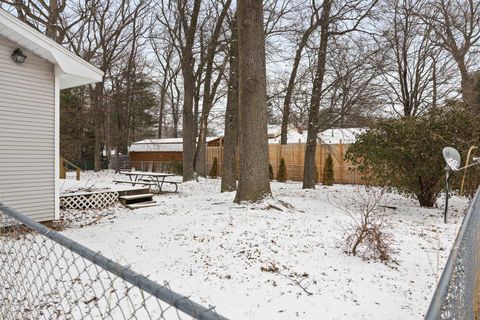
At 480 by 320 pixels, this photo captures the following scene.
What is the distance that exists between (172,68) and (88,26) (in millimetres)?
6989

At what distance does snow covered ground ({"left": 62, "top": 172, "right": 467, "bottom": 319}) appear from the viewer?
10.6 ft

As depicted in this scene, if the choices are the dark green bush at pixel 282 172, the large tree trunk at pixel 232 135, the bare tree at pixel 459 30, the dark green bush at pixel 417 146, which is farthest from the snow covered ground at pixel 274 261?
the bare tree at pixel 459 30

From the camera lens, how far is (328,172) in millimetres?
16578

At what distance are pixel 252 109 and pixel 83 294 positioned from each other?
516 cm

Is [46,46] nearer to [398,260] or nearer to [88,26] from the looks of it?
[398,260]

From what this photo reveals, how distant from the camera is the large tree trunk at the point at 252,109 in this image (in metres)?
6.95

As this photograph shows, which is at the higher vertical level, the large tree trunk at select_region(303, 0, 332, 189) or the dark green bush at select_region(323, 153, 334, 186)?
the large tree trunk at select_region(303, 0, 332, 189)

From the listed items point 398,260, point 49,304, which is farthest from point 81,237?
point 398,260

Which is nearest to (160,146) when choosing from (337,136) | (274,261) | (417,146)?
(337,136)

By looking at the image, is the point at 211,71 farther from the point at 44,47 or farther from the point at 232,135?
the point at 44,47

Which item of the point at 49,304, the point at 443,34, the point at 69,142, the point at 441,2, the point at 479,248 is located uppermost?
the point at 441,2

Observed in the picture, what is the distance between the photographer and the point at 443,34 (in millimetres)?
16391

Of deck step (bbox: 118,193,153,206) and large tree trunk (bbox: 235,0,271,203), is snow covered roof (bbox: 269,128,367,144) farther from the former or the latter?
deck step (bbox: 118,193,153,206)

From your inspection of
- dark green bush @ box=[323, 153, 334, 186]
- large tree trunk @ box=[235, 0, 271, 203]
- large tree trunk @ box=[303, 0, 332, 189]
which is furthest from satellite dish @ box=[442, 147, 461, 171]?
dark green bush @ box=[323, 153, 334, 186]
